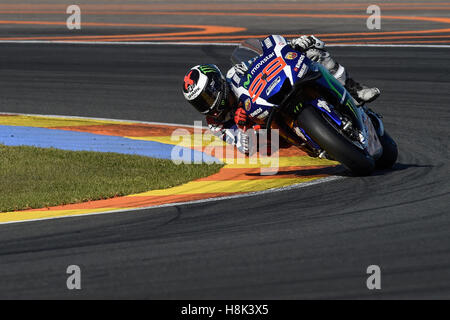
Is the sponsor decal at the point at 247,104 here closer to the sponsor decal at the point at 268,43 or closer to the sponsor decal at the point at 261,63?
the sponsor decal at the point at 261,63

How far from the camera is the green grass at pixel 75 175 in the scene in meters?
8.69

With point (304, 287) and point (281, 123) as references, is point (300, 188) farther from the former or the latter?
point (304, 287)

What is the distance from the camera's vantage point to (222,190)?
348 inches

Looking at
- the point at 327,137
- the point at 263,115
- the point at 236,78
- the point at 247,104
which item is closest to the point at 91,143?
the point at 236,78

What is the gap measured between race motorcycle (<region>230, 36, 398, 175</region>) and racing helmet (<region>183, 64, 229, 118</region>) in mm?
213

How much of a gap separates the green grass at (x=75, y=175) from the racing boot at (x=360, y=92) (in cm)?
176

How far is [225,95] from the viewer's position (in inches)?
336

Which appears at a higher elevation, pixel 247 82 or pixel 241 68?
pixel 241 68

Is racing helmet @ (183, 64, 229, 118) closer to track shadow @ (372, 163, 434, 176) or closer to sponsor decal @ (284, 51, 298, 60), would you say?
sponsor decal @ (284, 51, 298, 60)

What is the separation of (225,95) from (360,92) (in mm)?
1492

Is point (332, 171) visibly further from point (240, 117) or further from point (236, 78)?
point (236, 78)

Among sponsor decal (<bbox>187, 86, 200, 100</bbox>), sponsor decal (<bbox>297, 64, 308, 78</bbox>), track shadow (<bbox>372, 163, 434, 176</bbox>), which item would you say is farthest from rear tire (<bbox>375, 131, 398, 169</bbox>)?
sponsor decal (<bbox>187, 86, 200, 100</bbox>)

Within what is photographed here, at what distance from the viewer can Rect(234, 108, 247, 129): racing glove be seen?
28.2ft

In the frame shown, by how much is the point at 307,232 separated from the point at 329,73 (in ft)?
7.66
